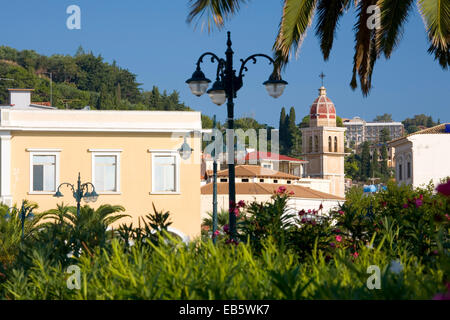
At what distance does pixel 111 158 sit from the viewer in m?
32.8

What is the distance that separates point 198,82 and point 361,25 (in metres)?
3.36

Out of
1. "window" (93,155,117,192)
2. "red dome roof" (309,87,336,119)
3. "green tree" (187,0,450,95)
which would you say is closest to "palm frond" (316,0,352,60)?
"green tree" (187,0,450,95)

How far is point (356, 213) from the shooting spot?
373 inches

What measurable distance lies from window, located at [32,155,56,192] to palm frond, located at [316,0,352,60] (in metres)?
21.9

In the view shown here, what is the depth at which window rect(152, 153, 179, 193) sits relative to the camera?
32562mm

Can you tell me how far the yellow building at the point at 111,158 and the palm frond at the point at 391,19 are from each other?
21.0 metres

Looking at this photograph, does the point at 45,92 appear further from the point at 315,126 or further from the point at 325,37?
the point at 325,37

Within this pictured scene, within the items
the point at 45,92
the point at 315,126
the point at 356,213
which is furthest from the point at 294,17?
the point at 45,92

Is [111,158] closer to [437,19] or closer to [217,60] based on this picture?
[217,60]

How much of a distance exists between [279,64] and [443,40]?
10.8ft
